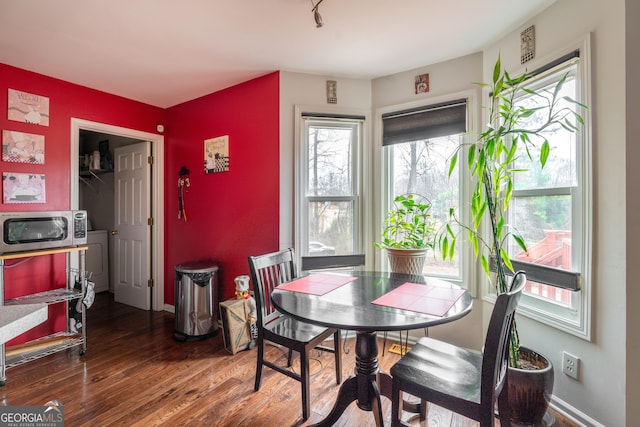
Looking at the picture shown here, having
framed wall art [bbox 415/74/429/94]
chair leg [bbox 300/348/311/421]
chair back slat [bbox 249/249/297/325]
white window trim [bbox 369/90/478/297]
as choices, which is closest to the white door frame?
chair back slat [bbox 249/249/297/325]

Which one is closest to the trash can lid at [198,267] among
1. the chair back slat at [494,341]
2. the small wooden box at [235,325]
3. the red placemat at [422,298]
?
the small wooden box at [235,325]

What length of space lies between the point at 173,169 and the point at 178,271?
1.33 meters

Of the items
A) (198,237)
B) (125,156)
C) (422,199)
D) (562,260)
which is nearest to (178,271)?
(198,237)

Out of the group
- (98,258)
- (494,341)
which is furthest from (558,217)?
(98,258)

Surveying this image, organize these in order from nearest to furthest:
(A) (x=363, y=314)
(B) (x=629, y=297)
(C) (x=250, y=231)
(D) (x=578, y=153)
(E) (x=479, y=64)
A: (A) (x=363, y=314), (B) (x=629, y=297), (D) (x=578, y=153), (E) (x=479, y=64), (C) (x=250, y=231)

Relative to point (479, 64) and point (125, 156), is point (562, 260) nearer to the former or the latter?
point (479, 64)

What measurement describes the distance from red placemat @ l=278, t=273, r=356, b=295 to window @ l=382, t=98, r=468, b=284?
110cm

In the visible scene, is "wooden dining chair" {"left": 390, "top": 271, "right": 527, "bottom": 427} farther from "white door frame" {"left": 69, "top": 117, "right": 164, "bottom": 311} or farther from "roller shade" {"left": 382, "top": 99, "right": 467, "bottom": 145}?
"white door frame" {"left": 69, "top": 117, "right": 164, "bottom": 311}

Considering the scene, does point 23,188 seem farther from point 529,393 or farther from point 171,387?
point 529,393

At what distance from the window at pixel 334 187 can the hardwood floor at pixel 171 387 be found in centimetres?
93

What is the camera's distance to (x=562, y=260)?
71.9 inches

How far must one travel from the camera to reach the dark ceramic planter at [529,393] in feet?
5.17

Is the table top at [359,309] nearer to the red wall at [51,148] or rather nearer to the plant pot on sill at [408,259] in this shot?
the plant pot on sill at [408,259]

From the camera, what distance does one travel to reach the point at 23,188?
251 centimetres
